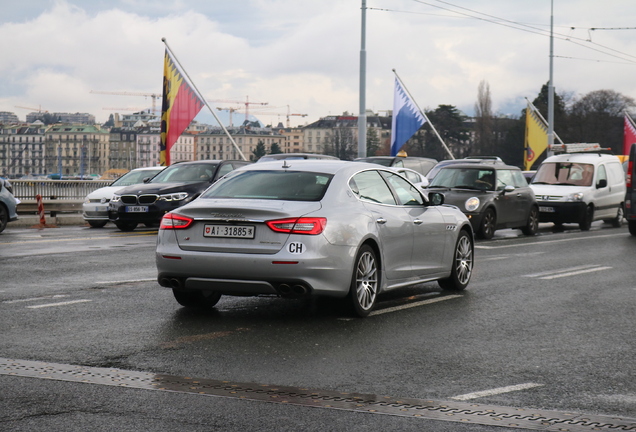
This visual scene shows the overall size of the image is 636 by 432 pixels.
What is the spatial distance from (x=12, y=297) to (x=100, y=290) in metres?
1.03

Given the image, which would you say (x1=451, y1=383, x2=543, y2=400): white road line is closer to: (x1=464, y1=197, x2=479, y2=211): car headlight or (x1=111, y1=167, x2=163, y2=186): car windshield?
(x1=464, y1=197, x2=479, y2=211): car headlight

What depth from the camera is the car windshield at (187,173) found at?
2245 cm

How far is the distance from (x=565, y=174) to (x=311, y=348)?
1961 centimetres

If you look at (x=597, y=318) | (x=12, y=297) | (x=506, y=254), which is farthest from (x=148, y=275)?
(x=506, y=254)

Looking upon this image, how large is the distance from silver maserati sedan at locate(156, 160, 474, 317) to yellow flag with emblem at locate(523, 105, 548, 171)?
42.3 meters

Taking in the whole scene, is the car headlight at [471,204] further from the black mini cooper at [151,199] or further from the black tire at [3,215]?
the black tire at [3,215]

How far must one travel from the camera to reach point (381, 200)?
9.59 meters

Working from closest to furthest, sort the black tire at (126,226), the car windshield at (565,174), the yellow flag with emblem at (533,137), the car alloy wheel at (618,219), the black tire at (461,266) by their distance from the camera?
the black tire at (461,266) < the black tire at (126,226) < the car windshield at (565,174) < the car alloy wheel at (618,219) < the yellow flag with emblem at (533,137)

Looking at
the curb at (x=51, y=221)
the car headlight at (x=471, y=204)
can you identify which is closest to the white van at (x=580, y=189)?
the car headlight at (x=471, y=204)

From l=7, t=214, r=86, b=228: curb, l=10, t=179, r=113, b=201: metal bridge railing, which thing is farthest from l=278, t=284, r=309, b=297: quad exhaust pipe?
l=10, t=179, r=113, b=201: metal bridge railing

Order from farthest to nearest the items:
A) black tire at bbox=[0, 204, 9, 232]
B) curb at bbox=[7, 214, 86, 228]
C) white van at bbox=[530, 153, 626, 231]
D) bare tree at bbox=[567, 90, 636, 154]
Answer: bare tree at bbox=[567, 90, 636, 154] < curb at bbox=[7, 214, 86, 228] < white van at bbox=[530, 153, 626, 231] < black tire at bbox=[0, 204, 9, 232]

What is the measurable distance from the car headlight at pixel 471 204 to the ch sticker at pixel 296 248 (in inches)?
478

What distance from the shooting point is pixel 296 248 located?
8.23 meters

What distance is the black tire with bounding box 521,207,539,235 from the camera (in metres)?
22.3
